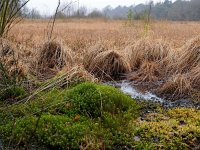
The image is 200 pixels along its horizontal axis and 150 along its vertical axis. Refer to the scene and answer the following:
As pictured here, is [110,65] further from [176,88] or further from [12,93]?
[12,93]

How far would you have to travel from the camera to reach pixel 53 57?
7.84 meters

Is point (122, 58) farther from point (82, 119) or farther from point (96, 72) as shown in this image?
point (82, 119)

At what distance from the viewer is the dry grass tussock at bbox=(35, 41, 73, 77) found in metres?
7.64

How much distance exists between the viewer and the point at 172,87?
6.31 meters

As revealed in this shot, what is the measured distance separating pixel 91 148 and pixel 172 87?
2.61m

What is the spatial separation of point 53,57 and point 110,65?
49.1 inches

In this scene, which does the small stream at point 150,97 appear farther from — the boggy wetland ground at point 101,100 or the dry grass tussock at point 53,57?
the dry grass tussock at point 53,57

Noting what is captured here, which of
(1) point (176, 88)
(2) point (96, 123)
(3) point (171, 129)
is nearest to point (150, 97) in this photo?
(1) point (176, 88)

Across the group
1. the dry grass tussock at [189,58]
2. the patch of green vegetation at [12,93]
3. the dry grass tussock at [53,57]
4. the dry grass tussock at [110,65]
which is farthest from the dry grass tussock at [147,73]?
the patch of green vegetation at [12,93]

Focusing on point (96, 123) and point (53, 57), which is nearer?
point (96, 123)

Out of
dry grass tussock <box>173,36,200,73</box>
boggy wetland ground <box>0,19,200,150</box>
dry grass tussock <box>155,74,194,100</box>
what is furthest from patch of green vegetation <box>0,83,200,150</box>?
dry grass tussock <box>173,36,200,73</box>

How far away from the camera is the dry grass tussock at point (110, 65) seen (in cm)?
735

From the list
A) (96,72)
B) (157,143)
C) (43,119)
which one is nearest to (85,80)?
(96,72)

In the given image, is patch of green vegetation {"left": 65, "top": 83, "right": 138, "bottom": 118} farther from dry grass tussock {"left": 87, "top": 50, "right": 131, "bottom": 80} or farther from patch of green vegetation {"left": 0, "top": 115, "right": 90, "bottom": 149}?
dry grass tussock {"left": 87, "top": 50, "right": 131, "bottom": 80}
